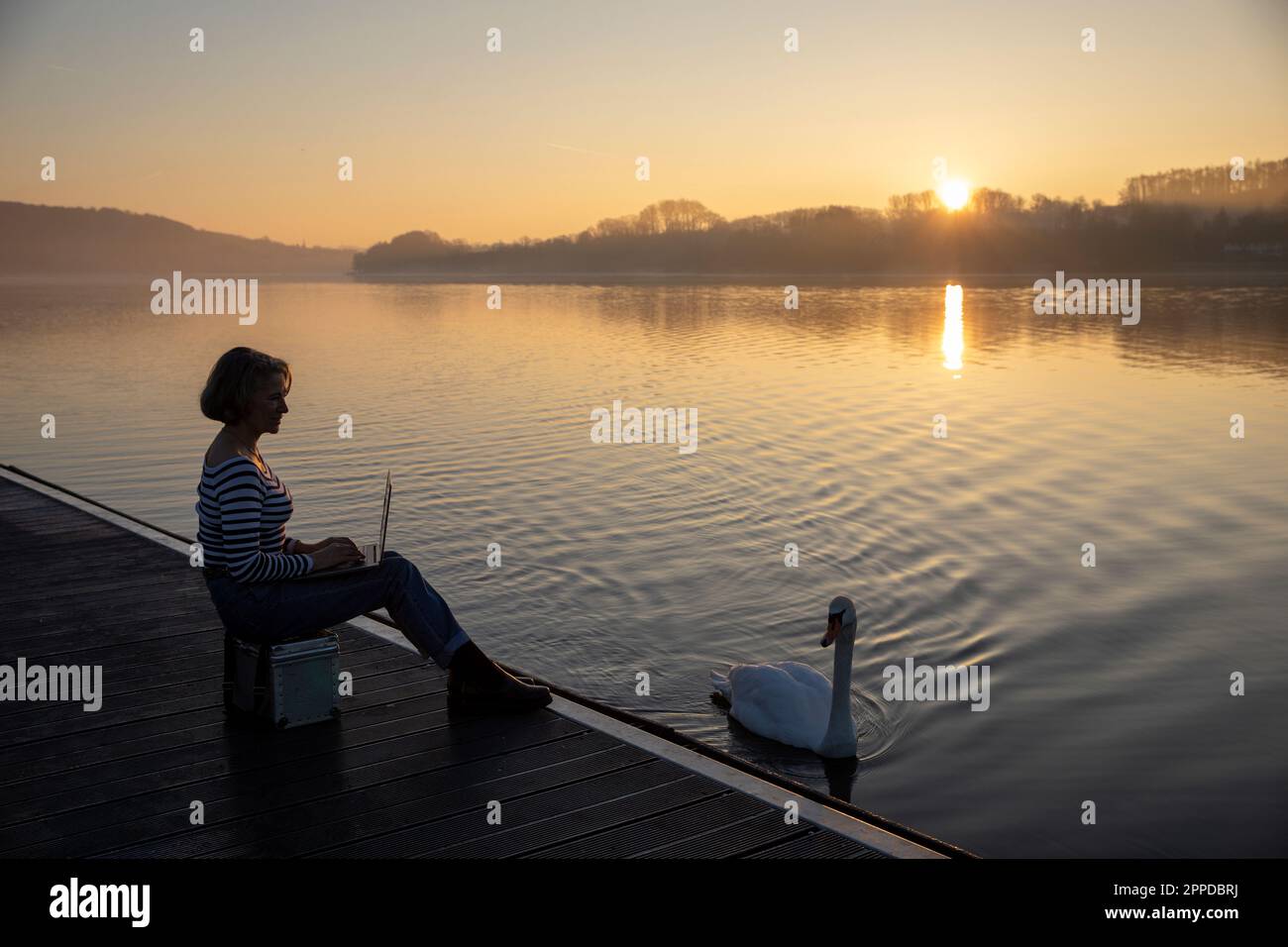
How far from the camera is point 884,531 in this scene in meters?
13.1

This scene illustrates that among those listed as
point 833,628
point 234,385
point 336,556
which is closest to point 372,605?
point 336,556

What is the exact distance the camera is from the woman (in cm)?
503

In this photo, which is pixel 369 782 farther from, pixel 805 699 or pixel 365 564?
pixel 805 699

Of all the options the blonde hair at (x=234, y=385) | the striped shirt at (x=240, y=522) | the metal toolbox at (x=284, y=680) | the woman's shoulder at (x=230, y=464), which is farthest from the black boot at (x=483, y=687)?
the blonde hair at (x=234, y=385)

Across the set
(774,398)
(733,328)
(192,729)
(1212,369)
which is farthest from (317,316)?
(192,729)

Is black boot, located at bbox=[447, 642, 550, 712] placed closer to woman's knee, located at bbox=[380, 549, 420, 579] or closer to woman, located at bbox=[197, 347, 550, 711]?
woman, located at bbox=[197, 347, 550, 711]

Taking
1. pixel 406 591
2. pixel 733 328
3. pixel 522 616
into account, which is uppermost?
pixel 733 328

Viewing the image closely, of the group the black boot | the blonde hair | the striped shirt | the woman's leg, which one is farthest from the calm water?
the blonde hair

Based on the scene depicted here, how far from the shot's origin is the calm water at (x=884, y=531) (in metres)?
7.24

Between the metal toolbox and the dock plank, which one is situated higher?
the metal toolbox

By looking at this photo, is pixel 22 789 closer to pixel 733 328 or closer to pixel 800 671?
pixel 800 671

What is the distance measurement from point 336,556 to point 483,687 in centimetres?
94

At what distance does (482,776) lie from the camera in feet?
15.7
